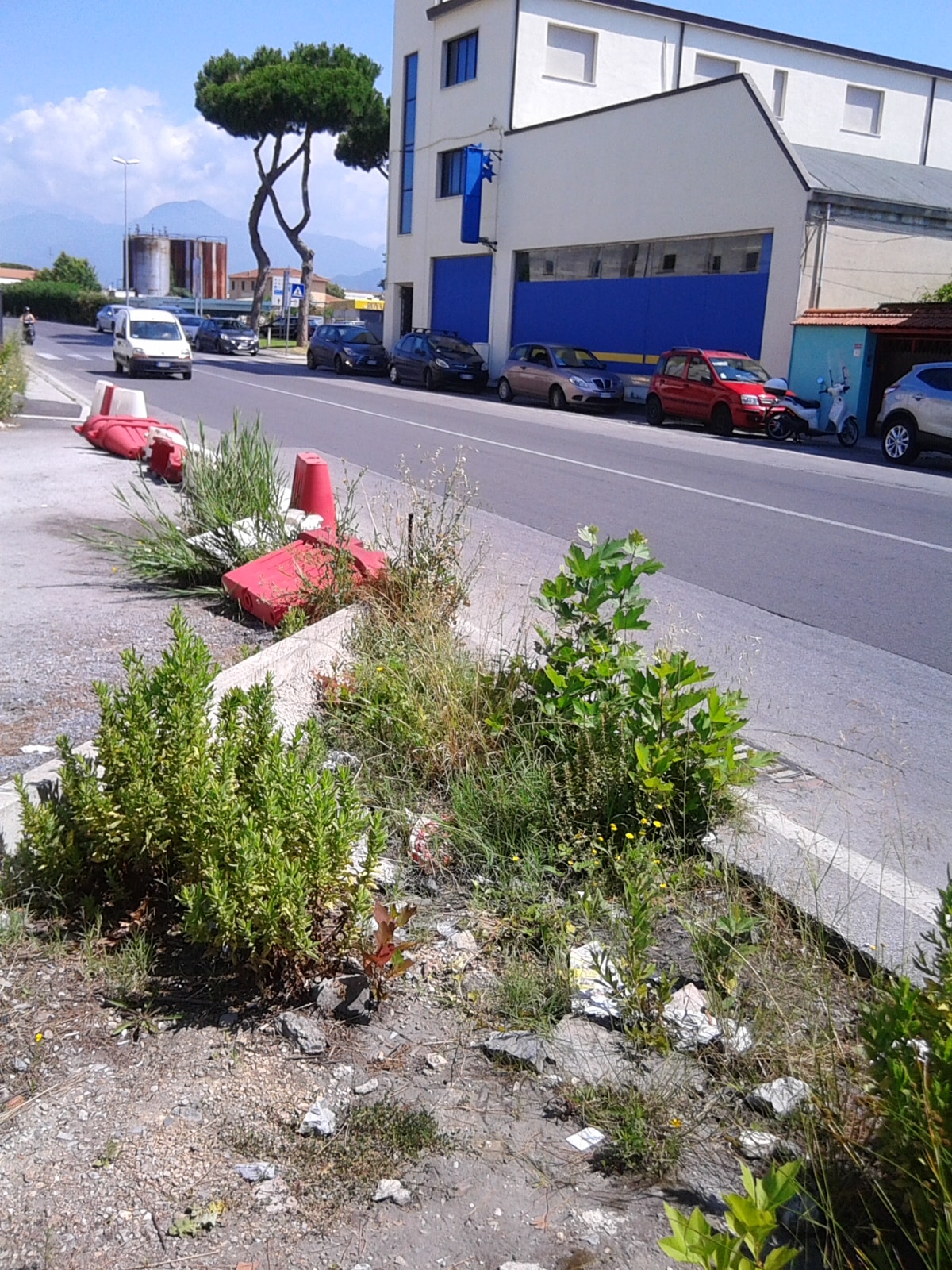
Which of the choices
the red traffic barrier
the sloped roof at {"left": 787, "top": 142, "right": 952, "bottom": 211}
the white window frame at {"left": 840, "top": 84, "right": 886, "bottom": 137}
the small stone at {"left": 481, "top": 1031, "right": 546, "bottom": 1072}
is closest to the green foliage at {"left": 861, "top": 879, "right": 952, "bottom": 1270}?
the small stone at {"left": 481, "top": 1031, "right": 546, "bottom": 1072}

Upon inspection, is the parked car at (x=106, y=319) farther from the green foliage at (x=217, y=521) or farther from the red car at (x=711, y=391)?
the green foliage at (x=217, y=521)

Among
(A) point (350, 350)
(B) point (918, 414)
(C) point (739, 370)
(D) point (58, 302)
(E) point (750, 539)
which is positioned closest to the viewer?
(E) point (750, 539)

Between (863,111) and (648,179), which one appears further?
(863,111)

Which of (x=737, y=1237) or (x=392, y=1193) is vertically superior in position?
(x=737, y=1237)

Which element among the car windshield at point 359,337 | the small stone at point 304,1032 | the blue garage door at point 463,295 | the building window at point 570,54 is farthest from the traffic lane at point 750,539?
the building window at point 570,54

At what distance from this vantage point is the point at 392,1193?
2553 millimetres

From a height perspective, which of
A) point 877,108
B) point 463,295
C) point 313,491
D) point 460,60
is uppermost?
point 460,60

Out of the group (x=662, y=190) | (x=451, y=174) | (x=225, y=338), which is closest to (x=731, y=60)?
(x=451, y=174)

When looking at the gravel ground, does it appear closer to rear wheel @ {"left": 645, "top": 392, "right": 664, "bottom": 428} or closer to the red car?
the red car

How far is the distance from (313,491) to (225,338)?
43.3 m

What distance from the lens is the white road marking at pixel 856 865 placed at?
3660 millimetres

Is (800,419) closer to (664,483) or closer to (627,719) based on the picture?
(664,483)

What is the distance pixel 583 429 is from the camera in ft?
73.7

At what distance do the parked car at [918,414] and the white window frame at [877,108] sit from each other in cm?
2680
